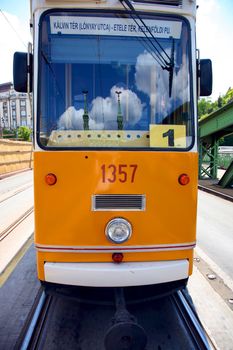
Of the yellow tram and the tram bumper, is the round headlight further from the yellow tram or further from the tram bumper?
the tram bumper

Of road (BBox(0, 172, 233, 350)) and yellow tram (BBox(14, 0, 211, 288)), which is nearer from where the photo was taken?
yellow tram (BBox(14, 0, 211, 288))

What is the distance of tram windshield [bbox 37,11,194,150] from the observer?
109 inches

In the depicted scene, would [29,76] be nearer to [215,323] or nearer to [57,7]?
[57,7]

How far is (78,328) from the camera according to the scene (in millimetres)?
3170

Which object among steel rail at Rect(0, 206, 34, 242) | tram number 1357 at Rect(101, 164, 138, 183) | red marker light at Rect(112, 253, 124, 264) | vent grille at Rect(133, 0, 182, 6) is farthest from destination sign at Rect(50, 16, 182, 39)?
steel rail at Rect(0, 206, 34, 242)

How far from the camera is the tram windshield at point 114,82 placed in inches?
109

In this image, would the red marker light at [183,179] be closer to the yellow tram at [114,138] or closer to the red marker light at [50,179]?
the yellow tram at [114,138]

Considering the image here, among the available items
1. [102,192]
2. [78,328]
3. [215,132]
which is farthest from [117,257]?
[215,132]

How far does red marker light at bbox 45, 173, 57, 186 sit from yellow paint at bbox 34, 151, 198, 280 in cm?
3

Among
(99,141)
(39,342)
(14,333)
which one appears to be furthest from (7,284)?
(99,141)

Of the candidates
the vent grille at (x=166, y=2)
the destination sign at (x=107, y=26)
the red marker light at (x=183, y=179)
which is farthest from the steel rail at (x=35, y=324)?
the vent grille at (x=166, y=2)

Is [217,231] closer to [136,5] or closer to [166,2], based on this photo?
[166,2]

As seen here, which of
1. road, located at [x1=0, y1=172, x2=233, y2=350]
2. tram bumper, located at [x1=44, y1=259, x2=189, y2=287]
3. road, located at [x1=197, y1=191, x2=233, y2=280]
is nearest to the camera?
tram bumper, located at [x1=44, y1=259, x2=189, y2=287]

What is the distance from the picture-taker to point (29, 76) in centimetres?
285
